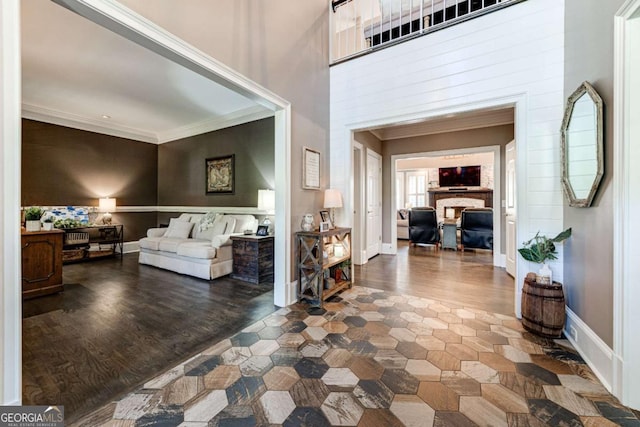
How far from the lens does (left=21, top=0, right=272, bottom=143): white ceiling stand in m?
2.80

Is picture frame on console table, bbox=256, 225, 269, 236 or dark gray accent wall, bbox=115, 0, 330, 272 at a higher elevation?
dark gray accent wall, bbox=115, 0, 330, 272

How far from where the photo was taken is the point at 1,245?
118cm

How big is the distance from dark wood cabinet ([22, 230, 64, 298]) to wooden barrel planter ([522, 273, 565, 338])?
5288 millimetres

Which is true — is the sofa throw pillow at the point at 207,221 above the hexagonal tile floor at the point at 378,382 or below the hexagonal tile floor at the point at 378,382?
above

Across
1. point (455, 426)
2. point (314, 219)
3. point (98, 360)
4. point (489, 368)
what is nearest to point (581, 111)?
point (489, 368)

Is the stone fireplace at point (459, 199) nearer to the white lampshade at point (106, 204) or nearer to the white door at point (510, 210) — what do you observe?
the white door at point (510, 210)

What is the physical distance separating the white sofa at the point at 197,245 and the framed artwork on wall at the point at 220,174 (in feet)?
2.44

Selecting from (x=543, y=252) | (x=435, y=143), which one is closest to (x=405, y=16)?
(x=435, y=143)

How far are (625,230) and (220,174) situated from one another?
18.8 ft

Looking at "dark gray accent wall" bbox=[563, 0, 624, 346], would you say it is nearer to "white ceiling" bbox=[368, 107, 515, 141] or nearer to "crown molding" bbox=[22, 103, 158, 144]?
"white ceiling" bbox=[368, 107, 515, 141]

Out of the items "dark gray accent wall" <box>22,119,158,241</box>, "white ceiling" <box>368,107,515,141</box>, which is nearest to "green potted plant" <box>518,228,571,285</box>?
"white ceiling" <box>368,107,515,141</box>

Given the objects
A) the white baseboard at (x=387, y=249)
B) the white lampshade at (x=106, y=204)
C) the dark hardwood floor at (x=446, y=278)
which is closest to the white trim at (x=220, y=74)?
the dark hardwood floor at (x=446, y=278)

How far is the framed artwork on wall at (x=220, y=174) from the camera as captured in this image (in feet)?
17.8

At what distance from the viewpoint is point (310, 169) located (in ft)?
10.8
